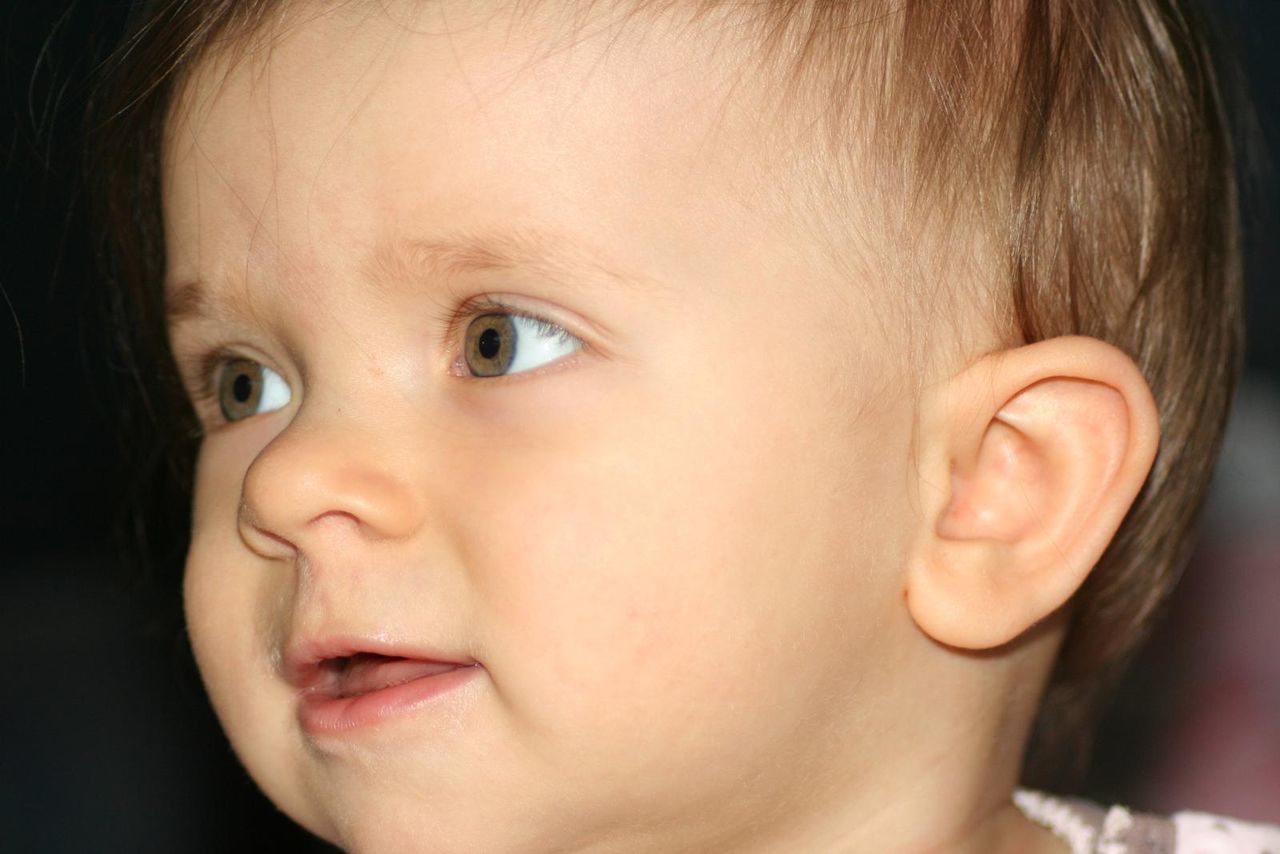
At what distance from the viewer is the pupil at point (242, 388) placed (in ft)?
3.30

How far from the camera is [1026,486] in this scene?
92cm

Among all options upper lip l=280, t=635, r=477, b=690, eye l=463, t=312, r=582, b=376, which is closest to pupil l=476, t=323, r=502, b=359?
eye l=463, t=312, r=582, b=376

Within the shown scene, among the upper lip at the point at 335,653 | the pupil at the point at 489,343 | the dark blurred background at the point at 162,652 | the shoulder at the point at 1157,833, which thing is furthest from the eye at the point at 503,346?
the dark blurred background at the point at 162,652

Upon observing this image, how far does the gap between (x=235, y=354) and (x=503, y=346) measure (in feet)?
0.71

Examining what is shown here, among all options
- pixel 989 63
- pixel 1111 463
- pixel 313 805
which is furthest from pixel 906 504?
pixel 313 805

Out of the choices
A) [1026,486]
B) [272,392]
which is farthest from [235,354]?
[1026,486]

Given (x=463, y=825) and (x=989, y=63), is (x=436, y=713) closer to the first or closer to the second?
(x=463, y=825)

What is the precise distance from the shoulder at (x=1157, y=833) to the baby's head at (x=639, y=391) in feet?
0.63

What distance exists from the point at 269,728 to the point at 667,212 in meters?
0.37

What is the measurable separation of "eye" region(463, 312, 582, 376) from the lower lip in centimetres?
16

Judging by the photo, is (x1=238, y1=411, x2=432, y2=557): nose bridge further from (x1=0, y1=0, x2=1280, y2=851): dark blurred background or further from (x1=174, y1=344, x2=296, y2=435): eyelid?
(x1=0, y1=0, x2=1280, y2=851): dark blurred background

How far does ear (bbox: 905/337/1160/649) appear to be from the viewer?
89cm

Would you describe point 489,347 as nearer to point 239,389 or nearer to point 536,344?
point 536,344

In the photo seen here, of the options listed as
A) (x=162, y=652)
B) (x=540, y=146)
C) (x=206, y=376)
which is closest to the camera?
(x=540, y=146)
